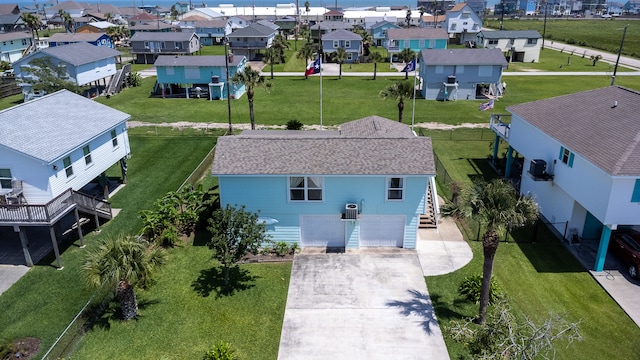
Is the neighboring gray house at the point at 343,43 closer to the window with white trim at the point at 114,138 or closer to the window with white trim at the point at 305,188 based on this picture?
the window with white trim at the point at 114,138

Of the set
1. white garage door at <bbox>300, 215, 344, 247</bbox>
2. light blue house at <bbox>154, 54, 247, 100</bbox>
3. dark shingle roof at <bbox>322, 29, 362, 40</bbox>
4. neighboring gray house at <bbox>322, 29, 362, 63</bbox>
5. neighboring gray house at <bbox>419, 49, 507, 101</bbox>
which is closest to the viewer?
white garage door at <bbox>300, 215, 344, 247</bbox>

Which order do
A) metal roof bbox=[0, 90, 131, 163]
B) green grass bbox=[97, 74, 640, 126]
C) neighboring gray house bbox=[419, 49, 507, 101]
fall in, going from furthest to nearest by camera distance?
1. neighboring gray house bbox=[419, 49, 507, 101]
2. green grass bbox=[97, 74, 640, 126]
3. metal roof bbox=[0, 90, 131, 163]

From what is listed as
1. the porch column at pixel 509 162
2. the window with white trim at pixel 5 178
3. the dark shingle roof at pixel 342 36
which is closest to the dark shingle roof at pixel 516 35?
the dark shingle roof at pixel 342 36

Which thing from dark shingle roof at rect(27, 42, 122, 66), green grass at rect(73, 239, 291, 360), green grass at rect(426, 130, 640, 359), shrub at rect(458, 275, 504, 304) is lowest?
green grass at rect(73, 239, 291, 360)

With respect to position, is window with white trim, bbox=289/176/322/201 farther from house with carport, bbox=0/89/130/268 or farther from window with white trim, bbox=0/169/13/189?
window with white trim, bbox=0/169/13/189

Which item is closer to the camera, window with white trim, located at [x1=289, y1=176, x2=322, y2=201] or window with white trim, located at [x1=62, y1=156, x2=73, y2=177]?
window with white trim, located at [x1=289, y1=176, x2=322, y2=201]

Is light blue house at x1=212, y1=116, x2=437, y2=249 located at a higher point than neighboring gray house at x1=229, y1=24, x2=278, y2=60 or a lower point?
lower

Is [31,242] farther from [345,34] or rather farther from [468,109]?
[345,34]

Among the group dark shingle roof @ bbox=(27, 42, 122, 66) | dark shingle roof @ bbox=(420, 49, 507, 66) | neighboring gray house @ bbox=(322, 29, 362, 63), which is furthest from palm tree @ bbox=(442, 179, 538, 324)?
neighboring gray house @ bbox=(322, 29, 362, 63)
